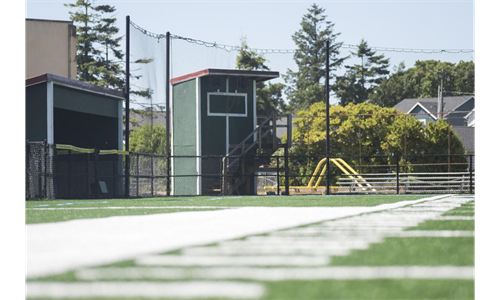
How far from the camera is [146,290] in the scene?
3082 mm

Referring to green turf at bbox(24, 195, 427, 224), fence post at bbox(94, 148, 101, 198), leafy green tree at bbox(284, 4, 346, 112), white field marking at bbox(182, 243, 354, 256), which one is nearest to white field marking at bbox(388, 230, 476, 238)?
white field marking at bbox(182, 243, 354, 256)

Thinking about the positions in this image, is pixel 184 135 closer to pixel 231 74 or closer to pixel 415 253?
pixel 231 74

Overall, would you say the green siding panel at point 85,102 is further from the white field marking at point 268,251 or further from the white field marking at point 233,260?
the white field marking at point 233,260

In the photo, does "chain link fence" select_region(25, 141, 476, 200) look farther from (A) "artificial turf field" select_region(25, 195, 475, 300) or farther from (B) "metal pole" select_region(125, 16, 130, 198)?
(A) "artificial turf field" select_region(25, 195, 475, 300)

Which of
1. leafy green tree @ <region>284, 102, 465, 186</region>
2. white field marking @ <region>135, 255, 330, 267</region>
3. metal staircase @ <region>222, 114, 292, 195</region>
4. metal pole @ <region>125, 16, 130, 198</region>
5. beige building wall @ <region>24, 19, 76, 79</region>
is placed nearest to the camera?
white field marking @ <region>135, 255, 330, 267</region>

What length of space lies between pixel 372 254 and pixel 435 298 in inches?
57.5

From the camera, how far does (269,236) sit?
18.9ft

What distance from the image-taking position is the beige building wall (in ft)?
104

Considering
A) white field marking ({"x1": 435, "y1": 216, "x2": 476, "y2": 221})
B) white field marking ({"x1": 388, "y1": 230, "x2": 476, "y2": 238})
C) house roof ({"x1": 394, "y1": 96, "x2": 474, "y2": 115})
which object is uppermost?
house roof ({"x1": 394, "y1": 96, "x2": 474, "y2": 115})

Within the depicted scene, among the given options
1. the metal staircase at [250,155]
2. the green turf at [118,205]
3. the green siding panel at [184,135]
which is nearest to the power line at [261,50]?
the green siding panel at [184,135]

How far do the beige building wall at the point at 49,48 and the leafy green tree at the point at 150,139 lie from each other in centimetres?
449

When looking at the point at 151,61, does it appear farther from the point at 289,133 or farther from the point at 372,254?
the point at 372,254

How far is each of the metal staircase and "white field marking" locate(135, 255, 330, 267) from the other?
2268cm
